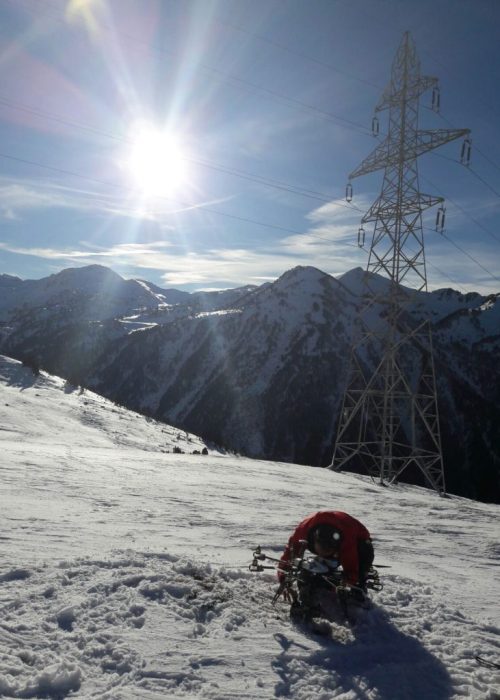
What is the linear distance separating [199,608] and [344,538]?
1.98 m

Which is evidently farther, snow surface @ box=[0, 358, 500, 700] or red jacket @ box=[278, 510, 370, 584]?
red jacket @ box=[278, 510, 370, 584]

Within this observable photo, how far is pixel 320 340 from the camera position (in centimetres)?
13762

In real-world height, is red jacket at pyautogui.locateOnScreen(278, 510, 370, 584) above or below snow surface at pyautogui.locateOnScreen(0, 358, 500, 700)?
above

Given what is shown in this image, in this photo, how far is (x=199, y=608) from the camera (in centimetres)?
576

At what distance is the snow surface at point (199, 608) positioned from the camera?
445 centimetres

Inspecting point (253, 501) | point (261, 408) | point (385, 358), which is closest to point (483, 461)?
point (261, 408)

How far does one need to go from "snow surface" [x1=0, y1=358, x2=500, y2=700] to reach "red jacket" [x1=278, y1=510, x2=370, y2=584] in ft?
1.89

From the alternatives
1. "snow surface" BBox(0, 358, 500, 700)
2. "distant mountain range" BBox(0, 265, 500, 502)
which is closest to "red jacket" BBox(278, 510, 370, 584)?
"snow surface" BBox(0, 358, 500, 700)

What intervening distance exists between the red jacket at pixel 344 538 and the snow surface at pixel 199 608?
0.58 metres

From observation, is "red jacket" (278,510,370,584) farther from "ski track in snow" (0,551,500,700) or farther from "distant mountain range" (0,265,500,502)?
"distant mountain range" (0,265,500,502)

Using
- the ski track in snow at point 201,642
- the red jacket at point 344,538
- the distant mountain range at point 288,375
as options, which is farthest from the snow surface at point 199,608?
the distant mountain range at point 288,375

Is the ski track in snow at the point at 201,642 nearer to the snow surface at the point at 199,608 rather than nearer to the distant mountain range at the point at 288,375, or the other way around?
the snow surface at the point at 199,608

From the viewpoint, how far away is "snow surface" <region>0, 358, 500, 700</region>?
4.45m

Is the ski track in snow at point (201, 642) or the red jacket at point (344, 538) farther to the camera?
the red jacket at point (344, 538)
